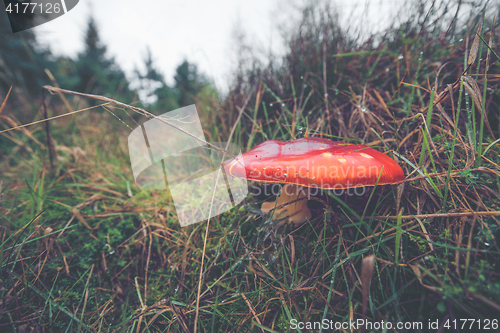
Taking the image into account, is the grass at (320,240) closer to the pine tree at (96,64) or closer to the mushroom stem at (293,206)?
the mushroom stem at (293,206)

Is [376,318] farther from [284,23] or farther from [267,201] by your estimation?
[284,23]

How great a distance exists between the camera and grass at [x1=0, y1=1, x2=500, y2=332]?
80 centimetres

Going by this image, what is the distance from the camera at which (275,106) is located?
190cm

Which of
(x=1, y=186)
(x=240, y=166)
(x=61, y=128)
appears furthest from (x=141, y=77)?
(x=240, y=166)

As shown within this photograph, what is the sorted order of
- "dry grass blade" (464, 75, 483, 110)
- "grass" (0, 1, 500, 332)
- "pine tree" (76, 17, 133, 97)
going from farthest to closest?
1. "pine tree" (76, 17, 133, 97)
2. "dry grass blade" (464, 75, 483, 110)
3. "grass" (0, 1, 500, 332)

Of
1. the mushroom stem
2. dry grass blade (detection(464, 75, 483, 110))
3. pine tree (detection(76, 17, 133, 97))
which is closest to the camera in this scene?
dry grass blade (detection(464, 75, 483, 110))

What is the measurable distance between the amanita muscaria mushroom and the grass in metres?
0.11

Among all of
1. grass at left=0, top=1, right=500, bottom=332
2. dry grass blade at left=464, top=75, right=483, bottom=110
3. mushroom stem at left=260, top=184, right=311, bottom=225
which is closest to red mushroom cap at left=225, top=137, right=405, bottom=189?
grass at left=0, top=1, right=500, bottom=332

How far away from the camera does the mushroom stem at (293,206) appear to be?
1.16 meters

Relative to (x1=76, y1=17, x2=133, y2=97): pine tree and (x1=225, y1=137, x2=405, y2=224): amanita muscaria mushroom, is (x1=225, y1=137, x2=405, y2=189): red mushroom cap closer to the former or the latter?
(x1=225, y1=137, x2=405, y2=224): amanita muscaria mushroom

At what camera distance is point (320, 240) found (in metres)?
0.98

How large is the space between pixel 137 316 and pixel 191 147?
5.08ft

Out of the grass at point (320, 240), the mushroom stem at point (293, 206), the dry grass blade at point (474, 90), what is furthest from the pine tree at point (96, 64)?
the dry grass blade at point (474, 90)

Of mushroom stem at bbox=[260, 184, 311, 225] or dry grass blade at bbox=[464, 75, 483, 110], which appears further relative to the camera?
mushroom stem at bbox=[260, 184, 311, 225]
